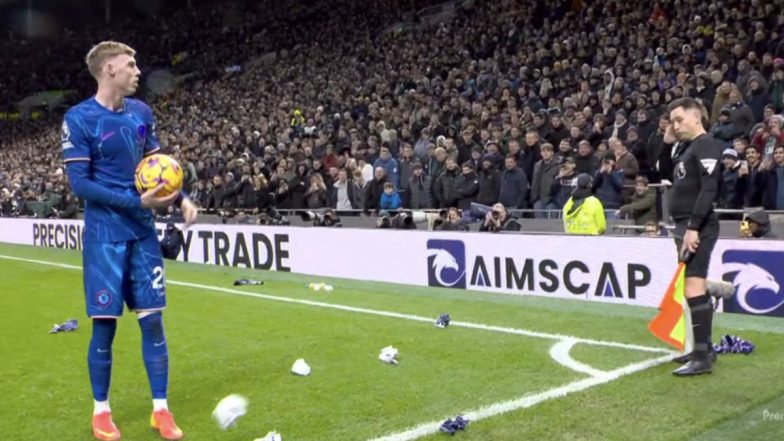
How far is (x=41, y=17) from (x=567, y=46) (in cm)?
4497

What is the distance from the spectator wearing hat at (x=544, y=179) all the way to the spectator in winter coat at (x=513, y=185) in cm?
20

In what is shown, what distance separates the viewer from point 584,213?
1028 centimetres

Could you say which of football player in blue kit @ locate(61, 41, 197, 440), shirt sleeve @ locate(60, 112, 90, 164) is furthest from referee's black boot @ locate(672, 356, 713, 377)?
shirt sleeve @ locate(60, 112, 90, 164)

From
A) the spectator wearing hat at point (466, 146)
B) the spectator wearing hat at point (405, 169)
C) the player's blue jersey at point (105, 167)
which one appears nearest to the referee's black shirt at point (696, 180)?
the player's blue jersey at point (105, 167)

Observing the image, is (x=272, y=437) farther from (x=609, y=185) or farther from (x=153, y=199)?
(x=609, y=185)

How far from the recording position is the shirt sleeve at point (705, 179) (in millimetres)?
5406

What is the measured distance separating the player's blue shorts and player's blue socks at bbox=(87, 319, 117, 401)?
11 centimetres

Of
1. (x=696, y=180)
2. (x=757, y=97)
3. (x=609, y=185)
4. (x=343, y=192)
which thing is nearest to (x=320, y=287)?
(x=609, y=185)

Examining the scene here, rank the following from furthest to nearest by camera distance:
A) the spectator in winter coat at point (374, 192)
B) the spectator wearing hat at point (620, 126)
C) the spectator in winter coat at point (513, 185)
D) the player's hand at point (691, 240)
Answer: the spectator in winter coat at point (374, 192), the spectator wearing hat at point (620, 126), the spectator in winter coat at point (513, 185), the player's hand at point (691, 240)

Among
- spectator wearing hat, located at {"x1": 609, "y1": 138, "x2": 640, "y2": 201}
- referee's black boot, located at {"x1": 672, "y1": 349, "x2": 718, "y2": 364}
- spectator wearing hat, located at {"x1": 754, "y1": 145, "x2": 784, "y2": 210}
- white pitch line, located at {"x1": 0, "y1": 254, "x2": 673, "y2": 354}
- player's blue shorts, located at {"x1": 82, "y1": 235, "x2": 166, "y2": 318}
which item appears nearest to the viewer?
player's blue shorts, located at {"x1": 82, "y1": 235, "x2": 166, "y2": 318}

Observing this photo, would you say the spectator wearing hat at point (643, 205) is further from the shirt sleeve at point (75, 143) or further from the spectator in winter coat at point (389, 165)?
the shirt sleeve at point (75, 143)

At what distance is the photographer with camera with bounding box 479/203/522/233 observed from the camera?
38.5ft

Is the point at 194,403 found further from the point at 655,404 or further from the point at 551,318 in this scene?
the point at 551,318

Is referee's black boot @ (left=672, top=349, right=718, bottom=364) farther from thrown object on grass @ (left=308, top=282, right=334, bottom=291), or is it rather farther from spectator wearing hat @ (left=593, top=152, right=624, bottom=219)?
thrown object on grass @ (left=308, top=282, right=334, bottom=291)
